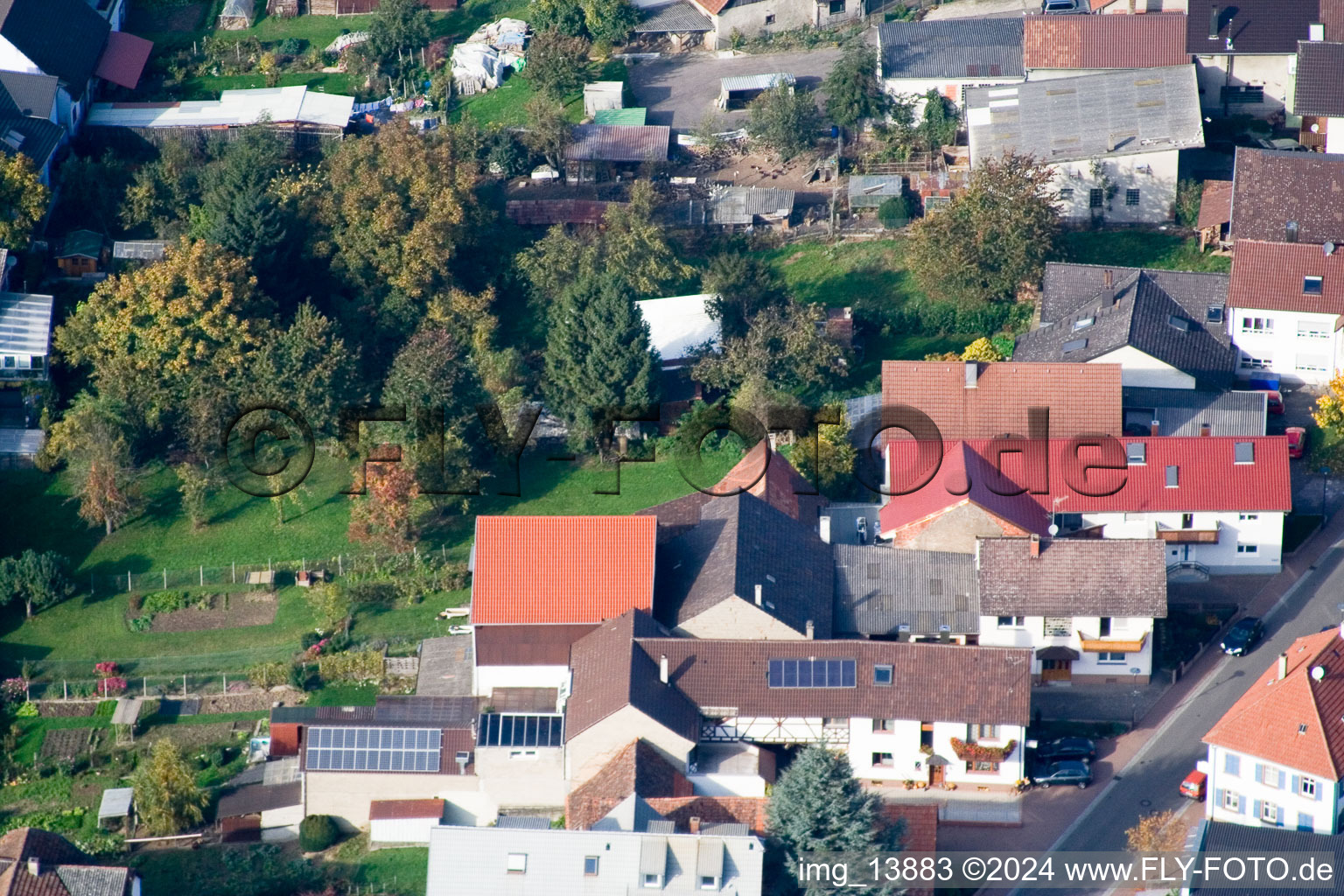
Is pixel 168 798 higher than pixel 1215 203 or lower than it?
lower

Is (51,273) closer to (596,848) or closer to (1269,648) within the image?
(596,848)

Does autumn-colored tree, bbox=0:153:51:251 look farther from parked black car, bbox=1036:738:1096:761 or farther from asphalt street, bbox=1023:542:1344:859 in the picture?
asphalt street, bbox=1023:542:1344:859

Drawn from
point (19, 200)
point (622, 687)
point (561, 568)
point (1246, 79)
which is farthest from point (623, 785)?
point (1246, 79)

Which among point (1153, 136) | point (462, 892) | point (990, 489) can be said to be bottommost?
point (462, 892)

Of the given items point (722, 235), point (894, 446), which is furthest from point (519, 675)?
point (722, 235)

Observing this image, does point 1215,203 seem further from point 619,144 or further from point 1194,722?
point 1194,722

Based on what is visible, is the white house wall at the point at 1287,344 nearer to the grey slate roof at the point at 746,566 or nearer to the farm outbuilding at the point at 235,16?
the grey slate roof at the point at 746,566
